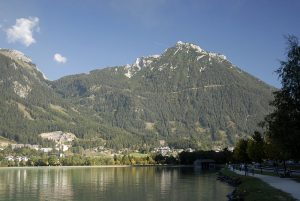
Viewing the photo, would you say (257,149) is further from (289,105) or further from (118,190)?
(289,105)

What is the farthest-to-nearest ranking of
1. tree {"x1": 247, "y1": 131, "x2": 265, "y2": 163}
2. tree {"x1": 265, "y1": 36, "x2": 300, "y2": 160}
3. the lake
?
tree {"x1": 247, "y1": 131, "x2": 265, "y2": 163} < the lake < tree {"x1": 265, "y1": 36, "x2": 300, "y2": 160}

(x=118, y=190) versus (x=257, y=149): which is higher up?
(x=257, y=149)

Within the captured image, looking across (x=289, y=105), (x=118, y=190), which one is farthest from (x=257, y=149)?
(x=289, y=105)

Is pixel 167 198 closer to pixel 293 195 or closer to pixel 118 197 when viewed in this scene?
pixel 118 197

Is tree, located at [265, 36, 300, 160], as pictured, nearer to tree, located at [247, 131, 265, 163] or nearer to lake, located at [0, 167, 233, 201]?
lake, located at [0, 167, 233, 201]

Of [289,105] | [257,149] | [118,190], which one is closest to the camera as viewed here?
[289,105]

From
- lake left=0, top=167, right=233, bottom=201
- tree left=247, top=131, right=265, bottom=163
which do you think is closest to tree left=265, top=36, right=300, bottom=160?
lake left=0, top=167, right=233, bottom=201

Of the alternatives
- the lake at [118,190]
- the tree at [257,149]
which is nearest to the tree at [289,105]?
the lake at [118,190]

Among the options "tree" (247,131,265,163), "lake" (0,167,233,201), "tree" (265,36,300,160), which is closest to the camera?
"tree" (265,36,300,160)

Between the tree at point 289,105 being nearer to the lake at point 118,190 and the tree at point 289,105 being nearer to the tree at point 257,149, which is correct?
the lake at point 118,190

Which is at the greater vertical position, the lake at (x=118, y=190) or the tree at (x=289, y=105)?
the tree at (x=289, y=105)

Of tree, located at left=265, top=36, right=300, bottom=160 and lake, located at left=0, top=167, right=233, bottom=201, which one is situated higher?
tree, located at left=265, top=36, right=300, bottom=160

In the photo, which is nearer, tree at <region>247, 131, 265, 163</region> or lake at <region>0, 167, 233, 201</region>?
lake at <region>0, 167, 233, 201</region>

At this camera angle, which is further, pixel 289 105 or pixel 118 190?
pixel 118 190
